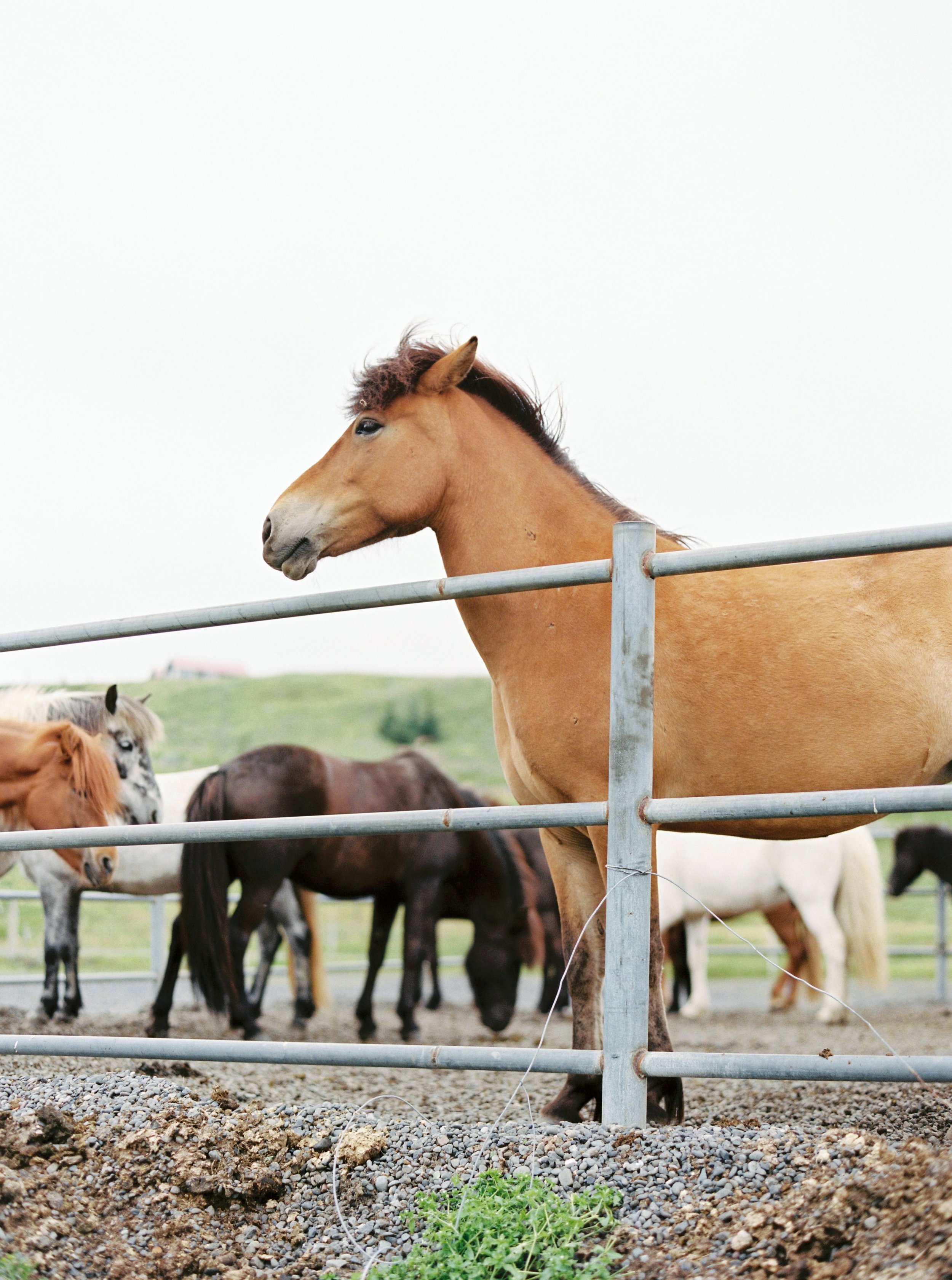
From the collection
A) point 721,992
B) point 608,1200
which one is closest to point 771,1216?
point 608,1200

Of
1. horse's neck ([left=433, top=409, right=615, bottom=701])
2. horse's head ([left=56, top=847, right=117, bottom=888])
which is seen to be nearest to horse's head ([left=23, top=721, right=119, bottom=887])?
horse's head ([left=56, top=847, right=117, bottom=888])

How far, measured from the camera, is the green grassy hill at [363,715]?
3712 cm

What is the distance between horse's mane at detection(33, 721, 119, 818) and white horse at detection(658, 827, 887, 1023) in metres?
5.42

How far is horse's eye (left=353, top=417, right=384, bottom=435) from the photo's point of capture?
3.51 m

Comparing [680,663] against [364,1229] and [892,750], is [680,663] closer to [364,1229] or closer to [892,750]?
[892,750]

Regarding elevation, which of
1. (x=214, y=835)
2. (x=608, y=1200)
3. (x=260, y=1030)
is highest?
(x=214, y=835)

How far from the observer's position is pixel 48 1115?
241 centimetres

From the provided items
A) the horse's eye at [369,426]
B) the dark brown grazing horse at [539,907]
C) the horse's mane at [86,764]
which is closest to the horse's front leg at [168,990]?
the horse's mane at [86,764]

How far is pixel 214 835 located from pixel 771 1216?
56.4 inches

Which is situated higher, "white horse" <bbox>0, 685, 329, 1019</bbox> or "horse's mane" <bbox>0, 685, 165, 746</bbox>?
"horse's mane" <bbox>0, 685, 165, 746</bbox>

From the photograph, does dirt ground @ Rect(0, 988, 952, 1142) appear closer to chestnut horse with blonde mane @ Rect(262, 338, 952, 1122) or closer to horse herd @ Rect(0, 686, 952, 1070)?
horse herd @ Rect(0, 686, 952, 1070)

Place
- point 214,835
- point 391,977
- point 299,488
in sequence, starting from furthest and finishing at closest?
point 391,977 → point 299,488 → point 214,835

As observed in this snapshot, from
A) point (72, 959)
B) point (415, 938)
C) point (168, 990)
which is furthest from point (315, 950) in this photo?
point (72, 959)

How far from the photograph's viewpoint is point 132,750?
568 centimetres
